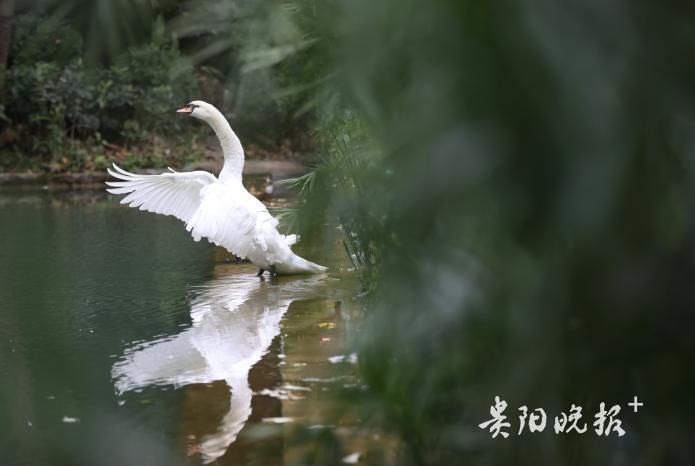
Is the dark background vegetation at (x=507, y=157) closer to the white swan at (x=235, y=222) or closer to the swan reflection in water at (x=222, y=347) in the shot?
the swan reflection in water at (x=222, y=347)

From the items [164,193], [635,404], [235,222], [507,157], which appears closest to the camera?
[507,157]

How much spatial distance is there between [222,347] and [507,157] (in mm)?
3957

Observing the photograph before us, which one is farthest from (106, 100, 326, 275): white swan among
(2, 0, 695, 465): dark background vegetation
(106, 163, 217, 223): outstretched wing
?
(2, 0, 695, 465): dark background vegetation

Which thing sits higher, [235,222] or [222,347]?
[235,222]

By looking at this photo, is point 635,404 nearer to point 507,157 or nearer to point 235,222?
point 507,157

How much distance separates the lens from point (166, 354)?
4.31 m

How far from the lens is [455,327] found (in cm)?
69

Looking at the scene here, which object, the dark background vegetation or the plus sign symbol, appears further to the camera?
the plus sign symbol

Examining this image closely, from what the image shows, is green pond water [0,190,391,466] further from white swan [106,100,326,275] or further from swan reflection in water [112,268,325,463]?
white swan [106,100,326,275]

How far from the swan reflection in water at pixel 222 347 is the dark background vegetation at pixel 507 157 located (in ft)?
7.41

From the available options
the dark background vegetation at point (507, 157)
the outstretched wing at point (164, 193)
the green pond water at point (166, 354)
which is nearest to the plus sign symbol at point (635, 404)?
the dark background vegetation at point (507, 157)

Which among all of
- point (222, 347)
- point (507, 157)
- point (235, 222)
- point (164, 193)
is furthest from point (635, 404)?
point (164, 193)

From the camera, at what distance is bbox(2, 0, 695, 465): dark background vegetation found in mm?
488

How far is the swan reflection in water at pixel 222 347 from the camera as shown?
3412mm
